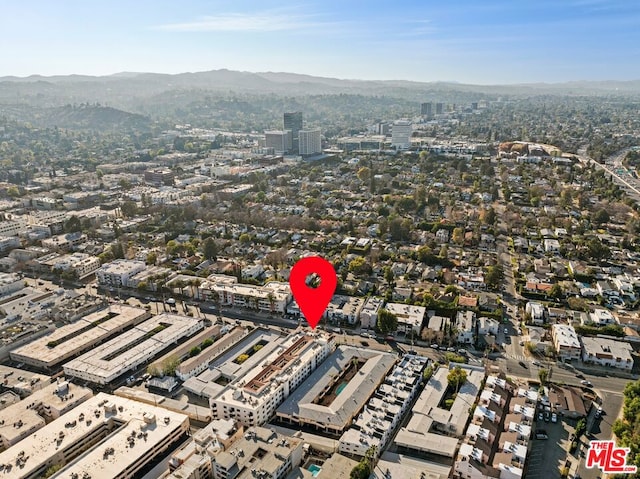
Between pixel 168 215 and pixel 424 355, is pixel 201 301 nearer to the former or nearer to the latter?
pixel 424 355

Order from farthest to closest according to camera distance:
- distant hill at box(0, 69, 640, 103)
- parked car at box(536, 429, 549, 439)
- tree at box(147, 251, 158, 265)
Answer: distant hill at box(0, 69, 640, 103) → tree at box(147, 251, 158, 265) → parked car at box(536, 429, 549, 439)

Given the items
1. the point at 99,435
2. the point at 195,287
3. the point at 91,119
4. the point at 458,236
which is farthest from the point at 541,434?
the point at 91,119

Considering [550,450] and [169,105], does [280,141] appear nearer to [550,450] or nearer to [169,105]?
[550,450]

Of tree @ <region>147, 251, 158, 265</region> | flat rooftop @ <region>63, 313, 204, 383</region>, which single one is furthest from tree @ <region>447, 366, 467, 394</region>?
tree @ <region>147, 251, 158, 265</region>

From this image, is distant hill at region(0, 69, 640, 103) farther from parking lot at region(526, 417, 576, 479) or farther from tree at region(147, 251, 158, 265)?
parking lot at region(526, 417, 576, 479)

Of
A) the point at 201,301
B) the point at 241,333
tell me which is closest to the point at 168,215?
the point at 201,301

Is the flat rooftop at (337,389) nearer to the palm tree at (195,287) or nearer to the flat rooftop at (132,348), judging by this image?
the flat rooftop at (132,348)

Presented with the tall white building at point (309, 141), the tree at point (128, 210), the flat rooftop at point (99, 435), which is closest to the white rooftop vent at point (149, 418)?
the flat rooftop at point (99, 435)
